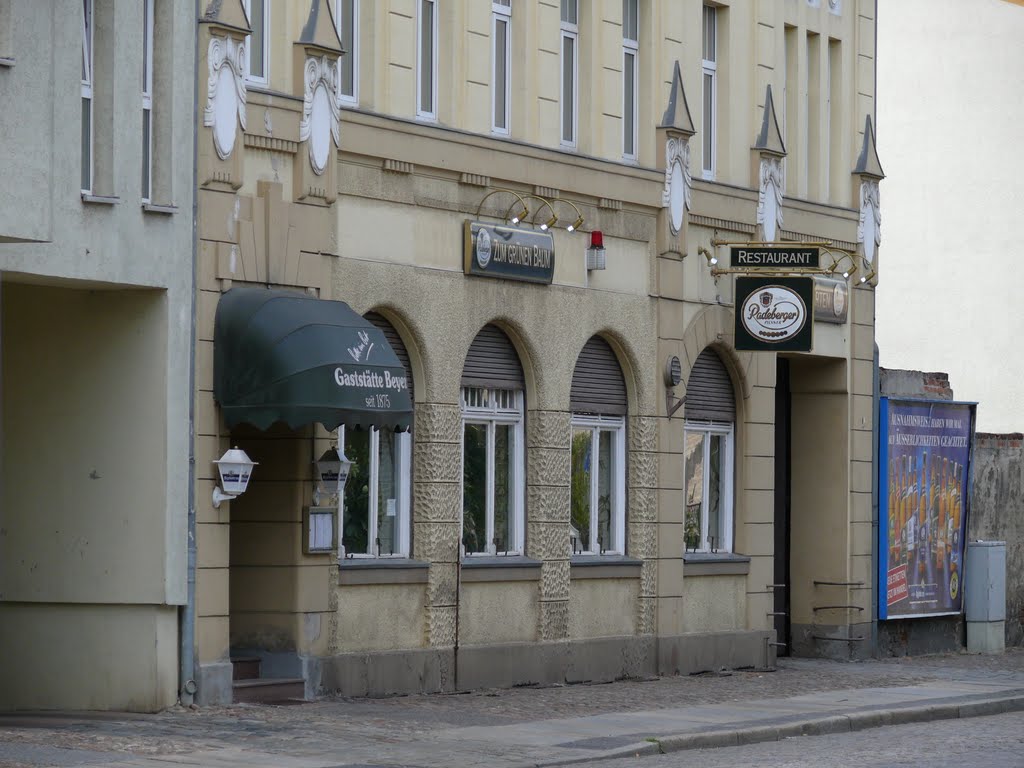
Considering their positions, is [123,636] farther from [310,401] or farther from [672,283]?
[672,283]

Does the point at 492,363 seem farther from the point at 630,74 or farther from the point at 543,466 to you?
the point at 630,74

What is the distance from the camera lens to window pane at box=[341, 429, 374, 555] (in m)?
21.2

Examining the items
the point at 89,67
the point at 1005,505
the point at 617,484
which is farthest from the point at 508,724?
the point at 1005,505

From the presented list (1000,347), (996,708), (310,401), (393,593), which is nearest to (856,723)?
(996,708)

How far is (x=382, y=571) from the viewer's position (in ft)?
69.4

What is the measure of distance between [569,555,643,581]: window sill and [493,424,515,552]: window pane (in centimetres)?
87

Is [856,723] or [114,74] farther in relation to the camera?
[856,723]

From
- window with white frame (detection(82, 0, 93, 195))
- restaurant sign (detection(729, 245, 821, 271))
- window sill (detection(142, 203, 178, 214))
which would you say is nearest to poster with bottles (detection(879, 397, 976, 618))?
restaurant sign (detection(729, 245, 821, 271))

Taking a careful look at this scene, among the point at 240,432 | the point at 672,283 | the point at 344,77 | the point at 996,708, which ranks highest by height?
the point at 344,77

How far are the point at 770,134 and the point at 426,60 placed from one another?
629cm

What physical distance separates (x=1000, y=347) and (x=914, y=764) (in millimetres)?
24432

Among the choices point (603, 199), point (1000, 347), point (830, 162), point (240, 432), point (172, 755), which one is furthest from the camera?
point (1000, 347)

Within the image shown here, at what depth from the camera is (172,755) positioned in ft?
52.6

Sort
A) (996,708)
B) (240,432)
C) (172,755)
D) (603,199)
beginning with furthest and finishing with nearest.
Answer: (603,199), (996,708), (240,432), (172,755)
